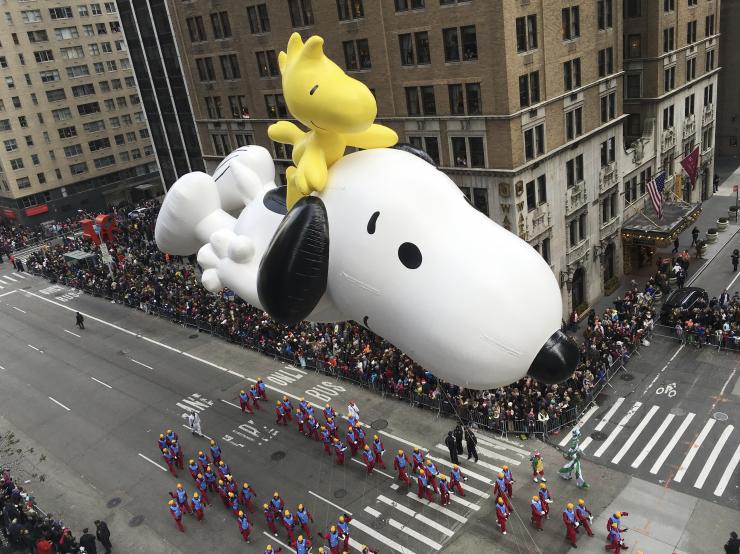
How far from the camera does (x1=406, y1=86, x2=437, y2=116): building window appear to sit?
3094 centimetres

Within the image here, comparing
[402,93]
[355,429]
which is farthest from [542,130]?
[355,429]

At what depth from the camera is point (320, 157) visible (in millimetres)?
10711

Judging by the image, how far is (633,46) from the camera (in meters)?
39.8

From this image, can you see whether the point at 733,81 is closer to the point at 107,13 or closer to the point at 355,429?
the point at 355,429

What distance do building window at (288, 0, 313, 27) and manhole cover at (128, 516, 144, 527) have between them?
25749 millimetres

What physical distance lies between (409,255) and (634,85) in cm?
3662

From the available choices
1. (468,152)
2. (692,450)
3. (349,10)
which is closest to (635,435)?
(692,450)

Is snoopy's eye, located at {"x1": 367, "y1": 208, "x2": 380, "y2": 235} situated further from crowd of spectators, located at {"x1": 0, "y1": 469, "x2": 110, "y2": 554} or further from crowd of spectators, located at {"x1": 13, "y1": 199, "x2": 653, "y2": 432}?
crowd of spectators, located at {"x1": 0, "y1": 469, "x2": 110, "y2": 554}

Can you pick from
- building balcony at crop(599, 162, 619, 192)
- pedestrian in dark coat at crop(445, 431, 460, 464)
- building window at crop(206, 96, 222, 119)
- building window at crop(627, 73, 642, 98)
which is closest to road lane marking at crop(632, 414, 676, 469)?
pedestrian in dark coat at crop(445, 431, 460, 464)

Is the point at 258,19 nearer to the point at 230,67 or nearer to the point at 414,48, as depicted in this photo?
the point at 230,67

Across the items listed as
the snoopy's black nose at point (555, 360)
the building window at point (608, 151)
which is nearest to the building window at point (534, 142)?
the building window at point (608, 151)

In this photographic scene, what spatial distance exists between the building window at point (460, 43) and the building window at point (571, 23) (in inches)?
231

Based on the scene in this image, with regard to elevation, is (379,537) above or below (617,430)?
above

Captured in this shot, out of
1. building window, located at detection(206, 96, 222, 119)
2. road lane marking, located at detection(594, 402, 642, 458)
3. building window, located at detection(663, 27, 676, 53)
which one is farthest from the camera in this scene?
building window, located at detection(206, 96, 222, 119)
